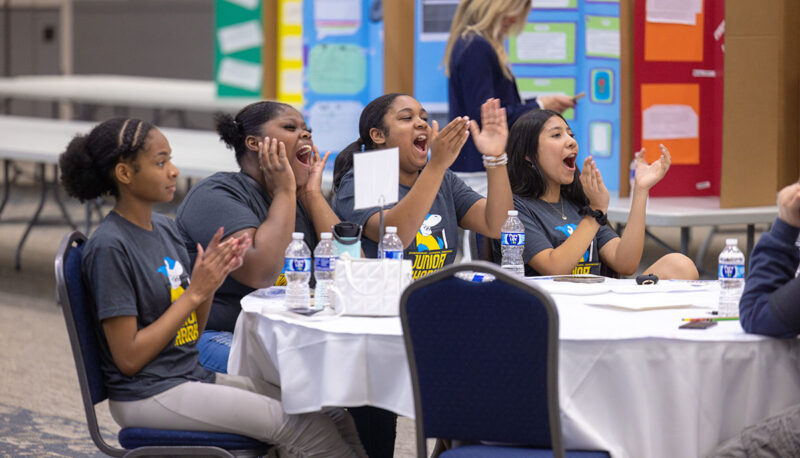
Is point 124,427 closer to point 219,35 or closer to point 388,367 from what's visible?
point 388,367

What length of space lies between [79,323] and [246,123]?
0.96m

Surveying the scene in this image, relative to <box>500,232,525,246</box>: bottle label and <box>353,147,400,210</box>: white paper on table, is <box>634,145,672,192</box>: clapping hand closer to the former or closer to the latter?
<box>500,232,525,246</box>: bottle label

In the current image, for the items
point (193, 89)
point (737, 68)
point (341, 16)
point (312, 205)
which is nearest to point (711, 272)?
point (737, 68)

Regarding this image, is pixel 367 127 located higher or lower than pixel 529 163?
higher

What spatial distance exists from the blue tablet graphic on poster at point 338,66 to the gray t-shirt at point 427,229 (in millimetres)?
2496

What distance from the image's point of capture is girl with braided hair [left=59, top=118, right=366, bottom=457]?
91.2 inches

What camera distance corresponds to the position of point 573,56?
16.9 feet

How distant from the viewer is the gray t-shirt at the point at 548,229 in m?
3.22

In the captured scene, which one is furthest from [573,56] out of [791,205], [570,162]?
[791,205]

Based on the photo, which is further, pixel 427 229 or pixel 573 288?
pixel 427 229

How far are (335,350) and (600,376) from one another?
0.57 metres

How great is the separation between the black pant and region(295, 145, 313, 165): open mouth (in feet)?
2.48

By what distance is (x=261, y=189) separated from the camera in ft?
9.98

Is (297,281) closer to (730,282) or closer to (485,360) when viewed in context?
(485,360)
